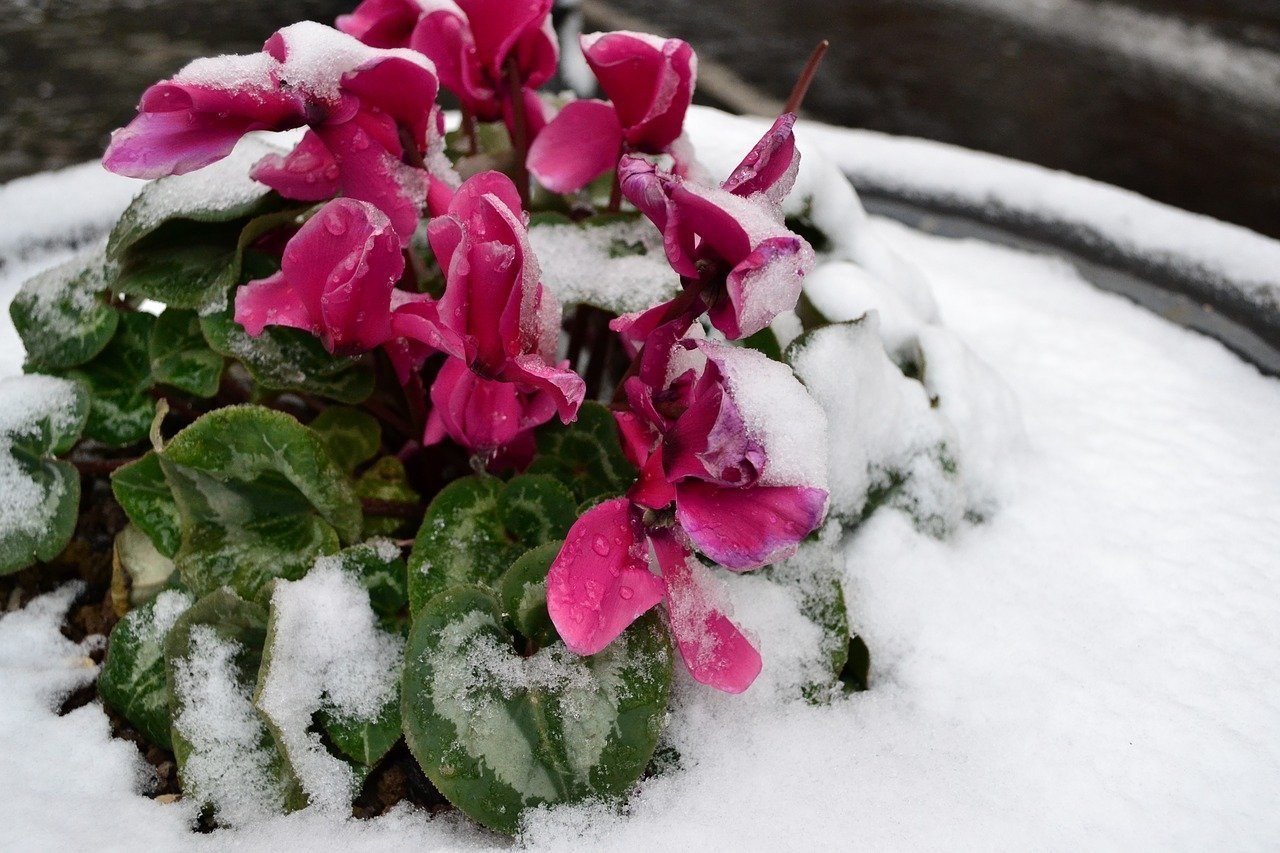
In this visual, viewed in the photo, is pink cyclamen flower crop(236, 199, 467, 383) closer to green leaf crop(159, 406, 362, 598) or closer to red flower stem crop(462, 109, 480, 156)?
green leaf crop(159, 406, 362, 598)

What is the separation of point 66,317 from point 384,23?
270 mm

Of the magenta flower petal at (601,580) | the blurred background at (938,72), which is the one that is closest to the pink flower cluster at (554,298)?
the magenta flower petal at (601,580)

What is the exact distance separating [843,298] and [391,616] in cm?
35

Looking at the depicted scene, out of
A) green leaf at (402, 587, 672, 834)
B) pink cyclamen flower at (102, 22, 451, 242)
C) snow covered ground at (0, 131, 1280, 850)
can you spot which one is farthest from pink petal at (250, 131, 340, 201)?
snow covered ground at (0, 131, 1280, 850)

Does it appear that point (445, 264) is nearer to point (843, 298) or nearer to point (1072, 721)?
point (843, 298)

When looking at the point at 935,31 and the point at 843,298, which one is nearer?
the point at 843,298

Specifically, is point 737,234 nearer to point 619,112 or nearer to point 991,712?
point 619,112

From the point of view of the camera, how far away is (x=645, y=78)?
0.51 meters

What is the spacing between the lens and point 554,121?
0.55 meters

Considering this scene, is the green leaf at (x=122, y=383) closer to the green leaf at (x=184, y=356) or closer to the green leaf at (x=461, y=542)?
the green leaf at (x=184, y=356)

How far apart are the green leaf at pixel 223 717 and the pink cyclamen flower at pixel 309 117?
0.21 meters

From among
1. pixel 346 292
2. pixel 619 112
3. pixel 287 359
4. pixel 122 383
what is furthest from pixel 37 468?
pixel 619 112

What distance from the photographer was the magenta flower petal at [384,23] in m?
0.57

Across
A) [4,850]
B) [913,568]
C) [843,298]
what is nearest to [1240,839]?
[913,568]
